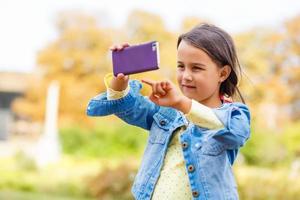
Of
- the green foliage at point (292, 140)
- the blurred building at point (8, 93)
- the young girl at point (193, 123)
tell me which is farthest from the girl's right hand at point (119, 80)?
the blurred building at point (8, 93)

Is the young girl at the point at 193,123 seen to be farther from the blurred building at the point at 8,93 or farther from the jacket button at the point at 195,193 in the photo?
the blurred building at the point at 8,93

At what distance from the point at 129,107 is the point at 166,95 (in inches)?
15.4

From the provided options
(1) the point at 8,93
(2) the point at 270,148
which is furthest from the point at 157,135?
(1) the point at 8,93

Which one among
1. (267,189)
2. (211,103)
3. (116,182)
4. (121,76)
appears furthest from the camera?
(116,182)

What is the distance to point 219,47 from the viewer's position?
1968 millimetres

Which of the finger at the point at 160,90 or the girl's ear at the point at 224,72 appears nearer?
the finger at the point at 160,90

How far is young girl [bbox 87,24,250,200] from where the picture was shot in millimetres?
1880

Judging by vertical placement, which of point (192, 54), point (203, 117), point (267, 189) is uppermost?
point (192, 54)

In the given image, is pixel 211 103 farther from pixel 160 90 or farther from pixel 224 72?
pixel 160 90

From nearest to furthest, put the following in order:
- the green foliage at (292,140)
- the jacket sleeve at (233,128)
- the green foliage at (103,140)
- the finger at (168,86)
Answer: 1. the finger at (168,86)
2. the jacket sleeve at (233,128)
3. the green foliage at (292,140)
4. the green foliage at (103,140)

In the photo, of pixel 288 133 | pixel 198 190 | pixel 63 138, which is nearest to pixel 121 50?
pixel 198 190

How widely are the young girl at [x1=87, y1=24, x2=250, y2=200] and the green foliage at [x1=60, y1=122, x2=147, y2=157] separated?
502 inches

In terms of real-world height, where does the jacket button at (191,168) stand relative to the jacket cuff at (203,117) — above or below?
below

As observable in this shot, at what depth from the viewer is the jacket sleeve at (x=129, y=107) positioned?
80.7 inches
